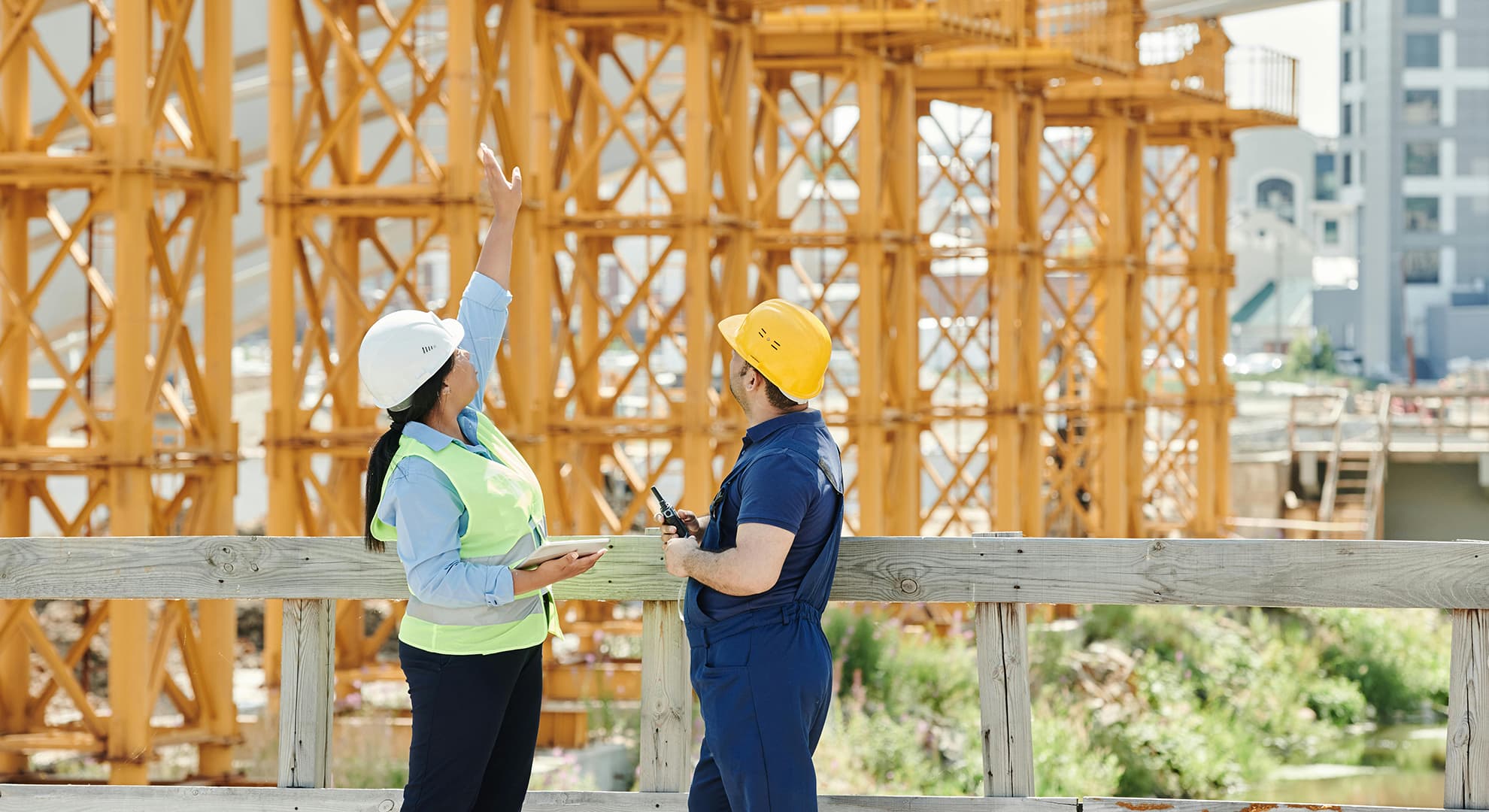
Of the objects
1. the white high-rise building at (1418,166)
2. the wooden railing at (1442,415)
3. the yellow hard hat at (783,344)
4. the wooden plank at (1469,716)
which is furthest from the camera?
the white high-rise building at (1418,166)

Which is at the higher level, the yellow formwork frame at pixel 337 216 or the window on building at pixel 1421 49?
the window on building at pixel 1421 49

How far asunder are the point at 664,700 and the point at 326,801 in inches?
37.4

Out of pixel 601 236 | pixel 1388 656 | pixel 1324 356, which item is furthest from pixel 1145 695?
pixel 1324 356

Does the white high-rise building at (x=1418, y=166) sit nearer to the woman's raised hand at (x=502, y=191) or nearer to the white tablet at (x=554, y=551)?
the woman's raised hand at (x=502, y=191)

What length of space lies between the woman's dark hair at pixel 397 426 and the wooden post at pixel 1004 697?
1.47 meters

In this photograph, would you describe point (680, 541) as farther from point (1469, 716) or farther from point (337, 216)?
point (337, 216)

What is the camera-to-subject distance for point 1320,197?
78.4 m

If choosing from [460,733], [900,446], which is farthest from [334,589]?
[900,446]

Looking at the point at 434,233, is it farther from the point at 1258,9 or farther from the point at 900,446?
the point at 1258,9

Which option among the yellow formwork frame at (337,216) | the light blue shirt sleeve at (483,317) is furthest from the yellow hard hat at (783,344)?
the yellow formwork frame at (337,216)

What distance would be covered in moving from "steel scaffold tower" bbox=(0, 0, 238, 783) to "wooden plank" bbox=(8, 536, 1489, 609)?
5555mm

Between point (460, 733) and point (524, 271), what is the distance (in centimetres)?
1017

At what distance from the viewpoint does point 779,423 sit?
4172mm

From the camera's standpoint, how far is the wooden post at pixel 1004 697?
4.77m
